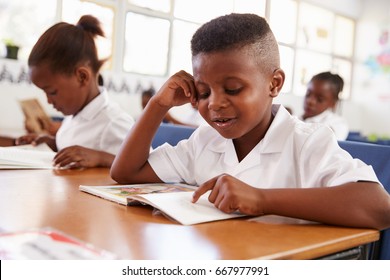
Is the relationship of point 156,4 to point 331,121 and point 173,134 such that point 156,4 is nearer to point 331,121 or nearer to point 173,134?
point 331,121

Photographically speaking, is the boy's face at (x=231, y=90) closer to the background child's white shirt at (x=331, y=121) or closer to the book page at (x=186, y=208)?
the book page at (x=186, y=208)

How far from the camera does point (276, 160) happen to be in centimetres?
100

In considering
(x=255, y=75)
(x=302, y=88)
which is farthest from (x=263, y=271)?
(x=302, y=88)

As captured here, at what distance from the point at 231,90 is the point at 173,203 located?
279 mm

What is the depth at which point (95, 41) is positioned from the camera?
172 cm

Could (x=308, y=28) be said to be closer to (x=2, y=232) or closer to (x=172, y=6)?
(x=172, y=6)

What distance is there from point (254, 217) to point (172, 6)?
3.97 metres

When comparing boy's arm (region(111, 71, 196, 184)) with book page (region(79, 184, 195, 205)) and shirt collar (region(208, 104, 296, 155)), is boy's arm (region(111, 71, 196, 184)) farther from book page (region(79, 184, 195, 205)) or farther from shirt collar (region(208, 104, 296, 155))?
shirt collar (region(208, 104, 296, 155))

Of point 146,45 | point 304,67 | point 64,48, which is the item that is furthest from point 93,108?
point 304,67

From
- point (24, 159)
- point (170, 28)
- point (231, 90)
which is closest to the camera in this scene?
point (231, 90)

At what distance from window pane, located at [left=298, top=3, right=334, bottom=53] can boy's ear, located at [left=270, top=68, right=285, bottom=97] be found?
5.36 metres

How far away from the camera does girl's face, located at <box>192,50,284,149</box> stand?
937 millimetres

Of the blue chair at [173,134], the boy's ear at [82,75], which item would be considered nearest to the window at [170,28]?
the boy's ear at [82,75]

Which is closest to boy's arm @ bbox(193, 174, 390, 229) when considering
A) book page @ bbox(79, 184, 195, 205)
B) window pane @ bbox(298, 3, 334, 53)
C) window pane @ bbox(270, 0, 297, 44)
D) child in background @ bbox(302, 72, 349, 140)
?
book page @ bbox(79, 184, 195, 205)
